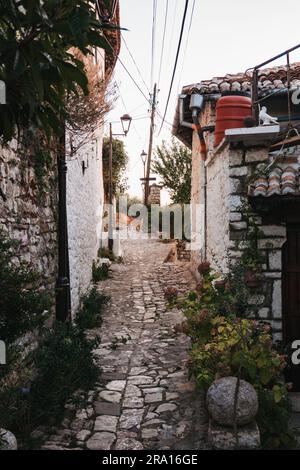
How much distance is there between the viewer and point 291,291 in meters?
5.52

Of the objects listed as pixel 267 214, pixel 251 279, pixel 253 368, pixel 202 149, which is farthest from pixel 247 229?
pixel 202 149

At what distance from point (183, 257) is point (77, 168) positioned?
735cm

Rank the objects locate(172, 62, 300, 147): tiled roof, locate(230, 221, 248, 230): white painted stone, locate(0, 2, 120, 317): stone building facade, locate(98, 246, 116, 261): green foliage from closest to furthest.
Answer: locate(0, 2, 120, 317): stone building facade < locate(230, 221, 248, 230): white painted stone < locate(172, 62, 300, 147): tiled roof < locate(98, 246, 116, 261): green foliage

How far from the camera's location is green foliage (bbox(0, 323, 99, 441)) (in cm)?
361

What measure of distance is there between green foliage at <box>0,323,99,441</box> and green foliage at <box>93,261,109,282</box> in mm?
5339

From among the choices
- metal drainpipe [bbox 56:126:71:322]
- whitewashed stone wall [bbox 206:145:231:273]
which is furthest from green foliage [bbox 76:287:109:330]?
whitewashed stone wall [bbox 206:145:231:273]

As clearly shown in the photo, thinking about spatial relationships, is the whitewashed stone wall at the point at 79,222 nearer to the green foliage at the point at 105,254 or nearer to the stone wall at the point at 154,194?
the green foliage at the point at 105,254

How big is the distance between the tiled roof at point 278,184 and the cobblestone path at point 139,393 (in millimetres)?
1873

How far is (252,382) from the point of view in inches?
163

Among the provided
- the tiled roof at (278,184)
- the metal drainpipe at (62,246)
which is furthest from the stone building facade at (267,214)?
the metal drainpipe at (62,246)

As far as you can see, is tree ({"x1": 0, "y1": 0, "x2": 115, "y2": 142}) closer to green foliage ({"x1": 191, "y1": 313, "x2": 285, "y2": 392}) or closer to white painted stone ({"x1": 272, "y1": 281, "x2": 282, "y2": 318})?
green foliage ({"x1": 191, "y1": 313, "x2": 285, "y2": 392})

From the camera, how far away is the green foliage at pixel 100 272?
10984mm
